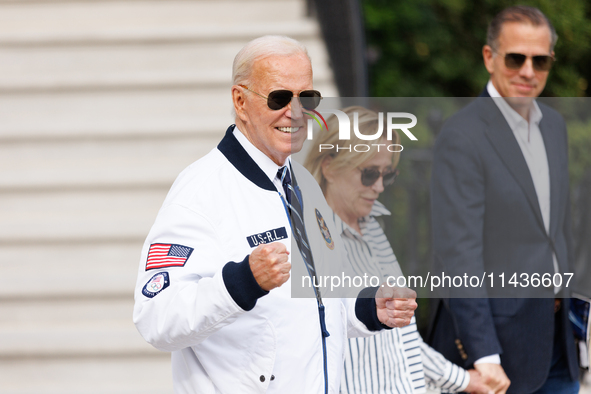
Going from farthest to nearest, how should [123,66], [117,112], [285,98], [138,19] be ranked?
[138,19]
[123,66]
[117,112]
[285,98]

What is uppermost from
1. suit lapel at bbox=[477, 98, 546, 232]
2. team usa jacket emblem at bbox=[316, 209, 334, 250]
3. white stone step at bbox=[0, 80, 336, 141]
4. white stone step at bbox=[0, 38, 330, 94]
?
white stone step at bbox=[0, 38, 330, 94]

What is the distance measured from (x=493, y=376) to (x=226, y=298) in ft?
4.48

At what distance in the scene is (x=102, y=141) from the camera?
14.5ft

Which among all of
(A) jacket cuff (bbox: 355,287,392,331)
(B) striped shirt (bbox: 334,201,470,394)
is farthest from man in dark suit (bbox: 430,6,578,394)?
(A) jacket cuff (bbox: 355,287,392,331)

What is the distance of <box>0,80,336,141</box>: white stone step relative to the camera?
440 centimetres

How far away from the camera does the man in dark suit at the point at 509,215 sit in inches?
97.9

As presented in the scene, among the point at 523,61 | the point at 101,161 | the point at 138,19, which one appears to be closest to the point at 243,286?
the point at 523,61

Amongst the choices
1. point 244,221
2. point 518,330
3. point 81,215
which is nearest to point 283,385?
point 244,221

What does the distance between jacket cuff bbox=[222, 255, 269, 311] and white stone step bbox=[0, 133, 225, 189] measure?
266cm

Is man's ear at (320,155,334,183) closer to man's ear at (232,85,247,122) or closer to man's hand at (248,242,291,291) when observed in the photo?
man's ear at (232,85,247,122)

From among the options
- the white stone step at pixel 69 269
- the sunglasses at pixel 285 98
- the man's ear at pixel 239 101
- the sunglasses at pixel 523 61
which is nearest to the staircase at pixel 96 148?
the white stone step at pixel 69 269

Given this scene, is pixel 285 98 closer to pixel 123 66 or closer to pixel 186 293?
pixel 186 293

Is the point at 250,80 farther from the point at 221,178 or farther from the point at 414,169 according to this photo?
the point at 414,169

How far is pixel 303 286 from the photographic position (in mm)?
1940
